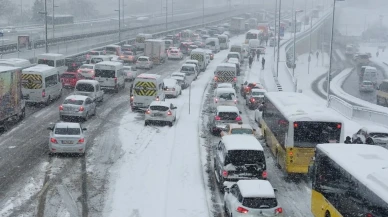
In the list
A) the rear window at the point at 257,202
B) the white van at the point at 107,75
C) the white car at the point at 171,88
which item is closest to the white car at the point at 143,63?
the white car at the point at 171,88

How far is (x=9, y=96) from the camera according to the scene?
1368 inches

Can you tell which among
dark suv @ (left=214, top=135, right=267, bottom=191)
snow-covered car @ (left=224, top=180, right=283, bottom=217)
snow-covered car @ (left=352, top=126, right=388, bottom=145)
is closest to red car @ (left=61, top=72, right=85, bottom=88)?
snow-covered car @ (left=352, top=126, right=388, bottom=145)

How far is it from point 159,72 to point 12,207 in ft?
147

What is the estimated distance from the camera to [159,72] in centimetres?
6562

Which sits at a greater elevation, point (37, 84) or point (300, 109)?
point (300, 109)

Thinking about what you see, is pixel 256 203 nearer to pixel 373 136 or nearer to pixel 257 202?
pixel 257 202

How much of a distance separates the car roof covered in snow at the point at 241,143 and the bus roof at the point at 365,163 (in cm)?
405

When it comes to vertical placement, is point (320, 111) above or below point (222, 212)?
above

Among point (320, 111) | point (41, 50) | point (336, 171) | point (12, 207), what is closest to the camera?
point (336, 171)

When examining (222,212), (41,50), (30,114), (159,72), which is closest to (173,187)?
(222,212)

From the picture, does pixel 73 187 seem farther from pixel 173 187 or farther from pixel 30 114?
pixel 30 114

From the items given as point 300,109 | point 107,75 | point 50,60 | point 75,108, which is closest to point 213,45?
point 50,60

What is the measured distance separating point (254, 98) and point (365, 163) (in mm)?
29883

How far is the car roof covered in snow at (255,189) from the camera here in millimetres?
19125
